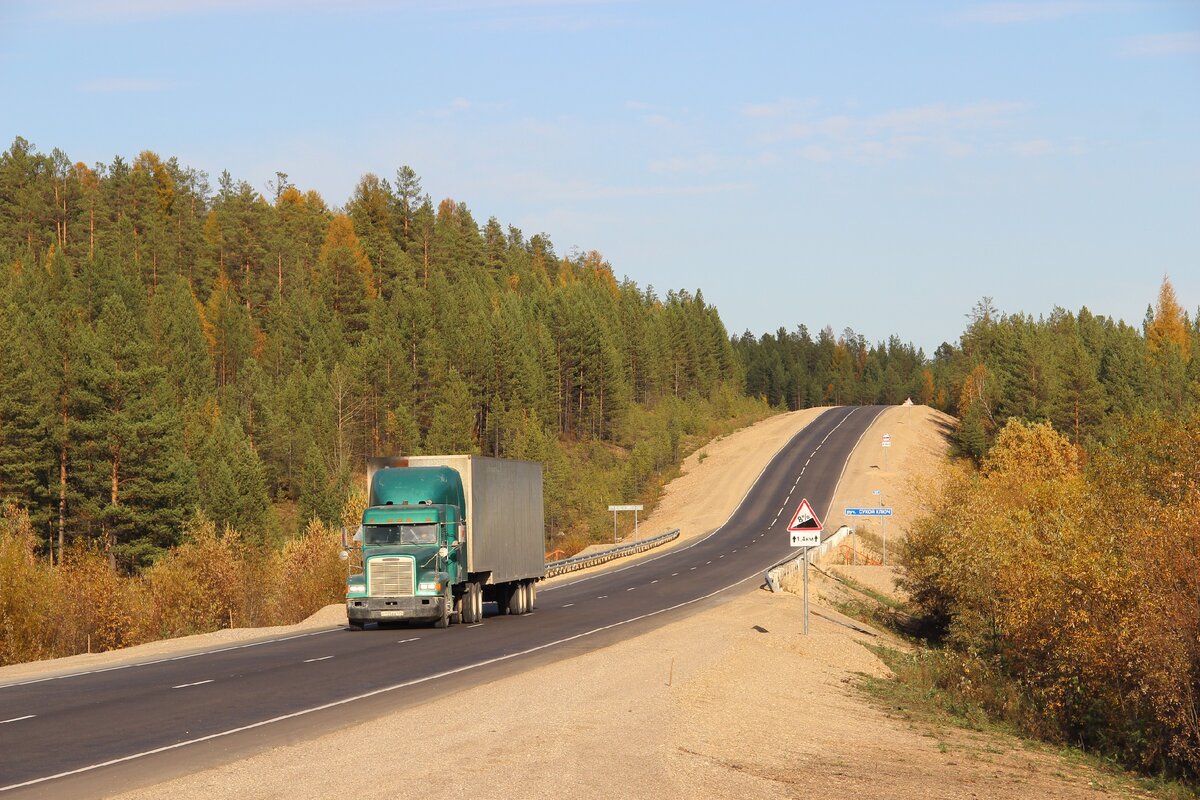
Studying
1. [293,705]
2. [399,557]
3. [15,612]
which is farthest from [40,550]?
[293,705]

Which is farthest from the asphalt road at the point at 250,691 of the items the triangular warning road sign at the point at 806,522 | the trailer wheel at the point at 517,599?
the triangular warning road sign at the point at 806,522

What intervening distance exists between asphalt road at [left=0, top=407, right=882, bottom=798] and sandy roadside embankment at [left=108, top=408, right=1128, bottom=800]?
943mm

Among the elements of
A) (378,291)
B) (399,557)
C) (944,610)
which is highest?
(378,291)

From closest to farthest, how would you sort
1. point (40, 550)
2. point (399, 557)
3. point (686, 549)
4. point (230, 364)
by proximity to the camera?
point (399, 557)
point (40, 550)
point (686, 549)
point (230, 364)

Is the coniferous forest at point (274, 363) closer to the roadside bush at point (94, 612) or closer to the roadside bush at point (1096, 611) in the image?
the roadside bush at point (94, 612)

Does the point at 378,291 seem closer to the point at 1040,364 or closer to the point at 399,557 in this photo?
the point at 1040,364

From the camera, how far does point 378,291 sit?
132250 mm

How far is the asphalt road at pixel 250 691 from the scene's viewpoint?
13.3m

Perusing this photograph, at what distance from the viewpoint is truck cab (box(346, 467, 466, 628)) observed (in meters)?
30.3

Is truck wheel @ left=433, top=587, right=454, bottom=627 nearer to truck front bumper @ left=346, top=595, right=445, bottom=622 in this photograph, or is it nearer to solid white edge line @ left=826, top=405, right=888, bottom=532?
A: truck front bumper @ left=346, top=595, right=445, bottom=622

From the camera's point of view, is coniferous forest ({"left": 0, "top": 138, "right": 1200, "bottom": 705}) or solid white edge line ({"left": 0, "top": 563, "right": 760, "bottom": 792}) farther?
coniferous forest ({"left": 0, "top": 138, "right": 1200, "bottom": 705})

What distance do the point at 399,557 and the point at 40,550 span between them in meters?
38.5

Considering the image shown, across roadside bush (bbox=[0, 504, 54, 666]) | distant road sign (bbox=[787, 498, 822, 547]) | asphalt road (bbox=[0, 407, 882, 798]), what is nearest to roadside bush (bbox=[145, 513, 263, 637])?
roadside bush (bbox=[0, 504, 54, 666])

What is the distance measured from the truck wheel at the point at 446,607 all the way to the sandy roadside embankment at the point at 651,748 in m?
7.54
